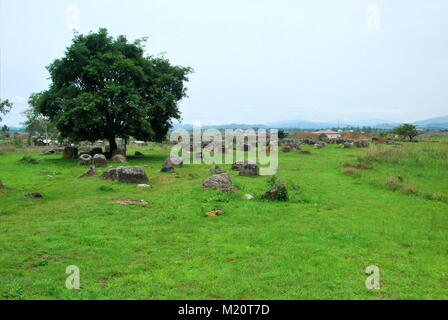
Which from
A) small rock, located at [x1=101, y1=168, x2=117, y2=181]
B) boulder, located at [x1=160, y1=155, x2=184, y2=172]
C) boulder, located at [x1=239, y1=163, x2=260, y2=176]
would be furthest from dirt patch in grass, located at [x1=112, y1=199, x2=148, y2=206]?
boulder, located at [x1=160, y1=155, x2=184, y2=172]

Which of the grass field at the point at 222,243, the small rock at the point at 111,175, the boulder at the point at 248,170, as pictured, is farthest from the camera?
the boulder at the point at 248,170

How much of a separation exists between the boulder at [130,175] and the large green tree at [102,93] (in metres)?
12.0

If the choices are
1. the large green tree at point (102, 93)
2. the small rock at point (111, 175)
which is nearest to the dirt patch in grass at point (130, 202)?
the small rock at point (111, 175)

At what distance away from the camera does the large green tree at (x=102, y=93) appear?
1239 inches

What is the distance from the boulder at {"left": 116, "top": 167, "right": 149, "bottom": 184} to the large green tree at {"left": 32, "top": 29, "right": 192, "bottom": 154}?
1201cm

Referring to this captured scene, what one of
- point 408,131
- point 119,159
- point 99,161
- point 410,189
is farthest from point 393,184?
point 408,131

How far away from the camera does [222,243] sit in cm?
991

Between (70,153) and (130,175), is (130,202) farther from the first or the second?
(70,153)

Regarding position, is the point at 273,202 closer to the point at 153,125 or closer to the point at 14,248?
the point at 14,248

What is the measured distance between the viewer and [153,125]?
38312 millimetres

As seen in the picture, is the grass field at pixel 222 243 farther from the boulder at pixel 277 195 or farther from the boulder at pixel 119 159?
the boulder at pixel 119 159

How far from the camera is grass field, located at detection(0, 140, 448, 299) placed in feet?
23.2

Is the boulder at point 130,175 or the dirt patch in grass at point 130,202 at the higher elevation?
the boulder at point 130,175
